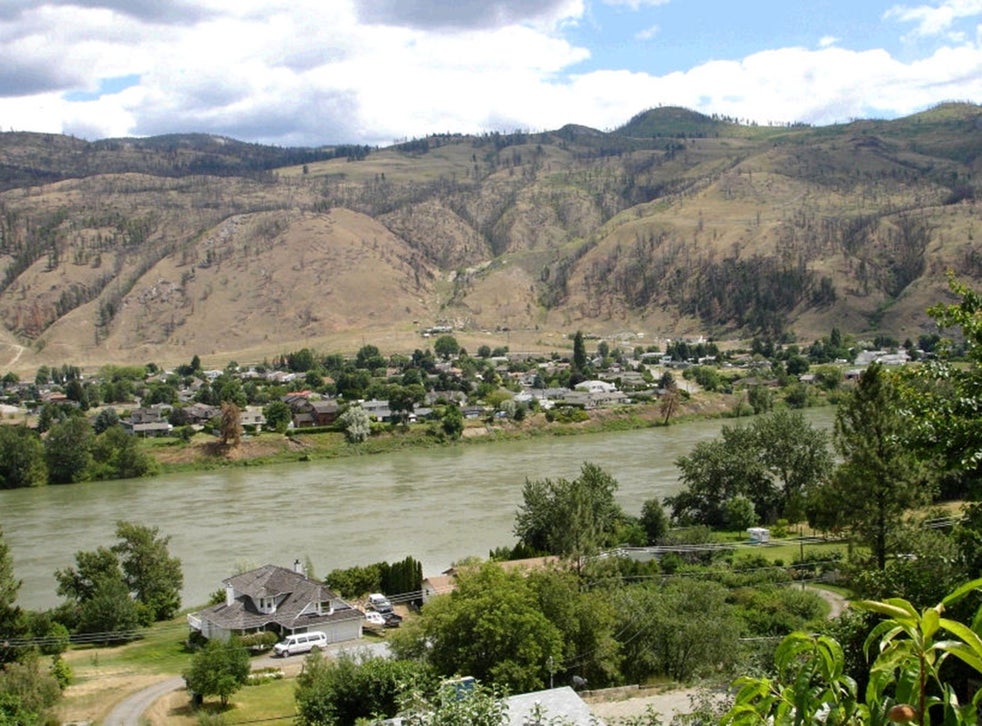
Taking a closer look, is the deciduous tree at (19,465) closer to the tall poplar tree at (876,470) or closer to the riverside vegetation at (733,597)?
the riverside vegetation at (733,597)

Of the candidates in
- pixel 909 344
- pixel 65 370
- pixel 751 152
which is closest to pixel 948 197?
pixel 751 152

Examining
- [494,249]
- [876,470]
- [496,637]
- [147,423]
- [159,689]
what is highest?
[494,249]

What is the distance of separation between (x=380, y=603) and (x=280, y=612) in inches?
88.8

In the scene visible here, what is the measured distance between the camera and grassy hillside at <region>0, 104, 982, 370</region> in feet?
268

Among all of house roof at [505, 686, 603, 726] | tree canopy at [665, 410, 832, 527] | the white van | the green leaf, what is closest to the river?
tree canopy at [665, 410, 832, 527]

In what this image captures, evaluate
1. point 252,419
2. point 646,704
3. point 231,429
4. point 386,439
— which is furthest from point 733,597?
point 252,419

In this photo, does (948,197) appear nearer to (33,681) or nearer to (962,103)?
(962,103)

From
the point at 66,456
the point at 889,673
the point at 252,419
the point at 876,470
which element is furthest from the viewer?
the point at 252,419

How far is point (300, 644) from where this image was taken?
1739 cm

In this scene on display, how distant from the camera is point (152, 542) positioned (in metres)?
21.0

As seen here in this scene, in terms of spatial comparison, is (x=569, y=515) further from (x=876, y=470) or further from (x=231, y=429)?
(x=231, y=429)

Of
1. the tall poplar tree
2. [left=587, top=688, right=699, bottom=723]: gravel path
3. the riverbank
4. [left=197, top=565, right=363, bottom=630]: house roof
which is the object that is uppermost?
the tall poplar tree

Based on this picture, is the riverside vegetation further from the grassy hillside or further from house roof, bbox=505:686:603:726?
the grassy hillside

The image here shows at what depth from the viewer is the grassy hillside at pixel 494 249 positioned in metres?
81.6
